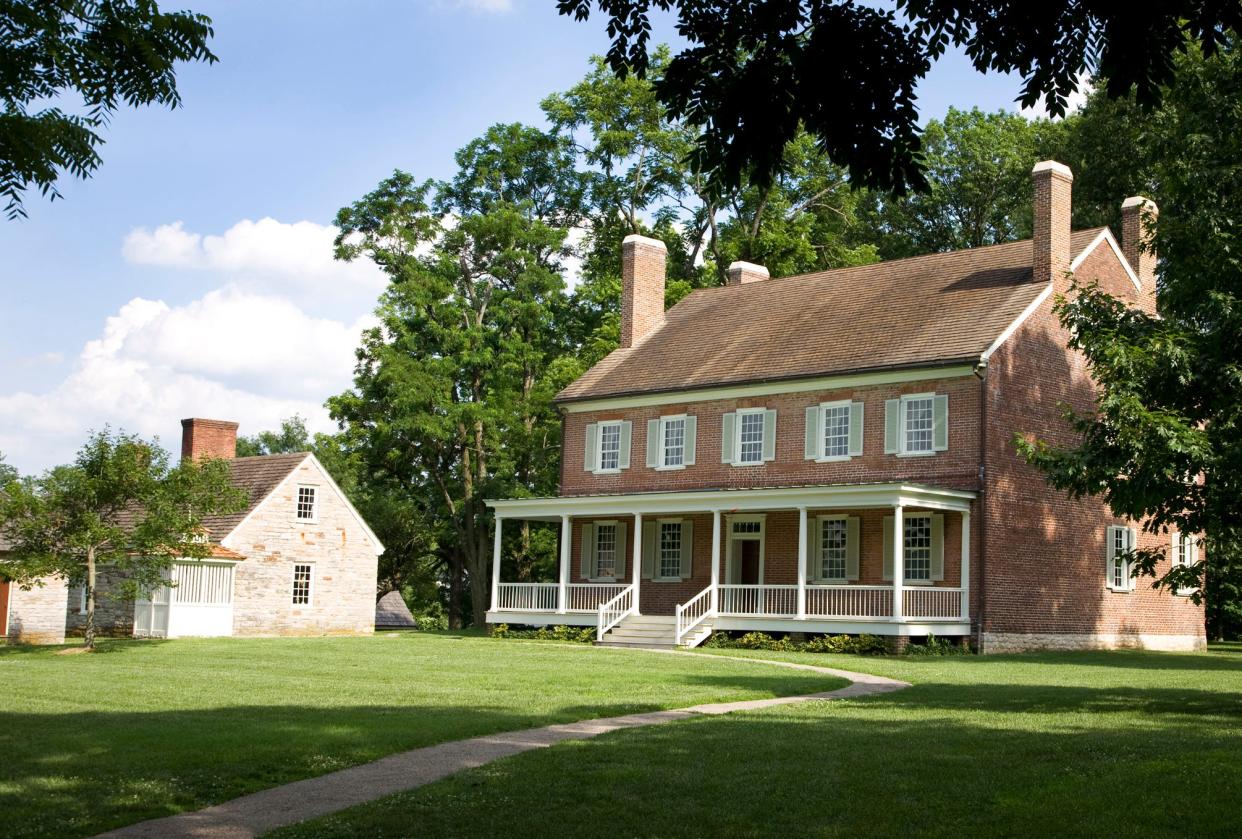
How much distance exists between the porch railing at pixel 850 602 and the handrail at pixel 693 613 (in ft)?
7.84

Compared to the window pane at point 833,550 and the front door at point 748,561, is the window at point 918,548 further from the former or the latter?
the front door at point 748,561

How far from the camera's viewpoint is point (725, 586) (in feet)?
103

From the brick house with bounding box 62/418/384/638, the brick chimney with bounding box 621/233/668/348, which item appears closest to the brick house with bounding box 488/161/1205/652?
the brick chimney with bounding box 621/233/668/348

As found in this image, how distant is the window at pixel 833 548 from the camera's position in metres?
31.6

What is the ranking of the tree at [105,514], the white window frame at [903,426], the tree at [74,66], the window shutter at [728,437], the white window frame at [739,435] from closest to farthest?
the tree at [74,66]
the tree at [105,514]
the white window frame at [903,426]
the white window frame at [739,435]
the window shutter at [728,437]

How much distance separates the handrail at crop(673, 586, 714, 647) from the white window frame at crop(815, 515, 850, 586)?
2607 mm

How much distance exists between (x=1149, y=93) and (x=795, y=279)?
3237 cm

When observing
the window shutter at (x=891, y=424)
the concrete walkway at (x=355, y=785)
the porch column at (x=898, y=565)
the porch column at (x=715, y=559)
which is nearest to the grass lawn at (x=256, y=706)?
the concrete walkway at (x=355, y=785)

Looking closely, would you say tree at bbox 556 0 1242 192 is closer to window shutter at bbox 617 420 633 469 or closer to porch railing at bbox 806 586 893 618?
porch railing at bbox 806 586 893 618

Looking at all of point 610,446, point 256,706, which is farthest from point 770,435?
point 256,706

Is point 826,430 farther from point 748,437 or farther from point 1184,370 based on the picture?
point 1184,370

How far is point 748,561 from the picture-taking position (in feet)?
111

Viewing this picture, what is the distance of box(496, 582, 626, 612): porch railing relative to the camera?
34719 mm

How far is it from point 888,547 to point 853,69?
2487 cm
